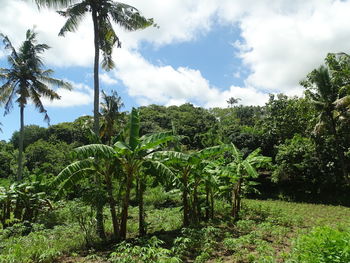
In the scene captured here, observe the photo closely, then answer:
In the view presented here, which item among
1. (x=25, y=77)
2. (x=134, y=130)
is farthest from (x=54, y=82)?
(x=134, y=130)

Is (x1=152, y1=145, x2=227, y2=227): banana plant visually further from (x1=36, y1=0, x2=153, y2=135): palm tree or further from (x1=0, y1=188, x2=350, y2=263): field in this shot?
(x1=36, y1=0, x2=153, y2=135): palm tree

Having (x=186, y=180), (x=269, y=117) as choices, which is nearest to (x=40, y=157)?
(x=269, y=117)

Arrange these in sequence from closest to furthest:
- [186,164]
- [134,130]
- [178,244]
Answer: [178,244]
[134,130]
[186,164]

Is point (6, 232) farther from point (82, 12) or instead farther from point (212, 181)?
point (82, 12)

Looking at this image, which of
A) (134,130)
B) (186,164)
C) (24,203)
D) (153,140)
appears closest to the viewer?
(153,140)

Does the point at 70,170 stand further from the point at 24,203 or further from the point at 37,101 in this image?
the point at 37,101

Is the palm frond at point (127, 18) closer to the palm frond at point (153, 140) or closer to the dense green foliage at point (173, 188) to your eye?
the dense green foliage at point (173, 188)

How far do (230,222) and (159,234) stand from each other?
3.37m

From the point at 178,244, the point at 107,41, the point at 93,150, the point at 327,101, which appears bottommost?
the point at 178,244

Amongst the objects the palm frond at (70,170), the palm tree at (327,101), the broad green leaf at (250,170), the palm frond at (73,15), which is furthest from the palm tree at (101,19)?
the palm tree at (327,101)

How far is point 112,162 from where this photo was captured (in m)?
8.51

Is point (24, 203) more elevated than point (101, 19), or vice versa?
point (101, 19)

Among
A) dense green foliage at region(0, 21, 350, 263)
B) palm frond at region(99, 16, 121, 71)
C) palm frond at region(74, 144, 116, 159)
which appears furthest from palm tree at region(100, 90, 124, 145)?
palm frond at region(74, 144, 116, 159)

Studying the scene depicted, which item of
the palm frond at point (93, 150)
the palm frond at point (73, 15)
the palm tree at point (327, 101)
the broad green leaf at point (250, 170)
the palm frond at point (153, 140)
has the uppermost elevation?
the palm frond at point (73, 15)
